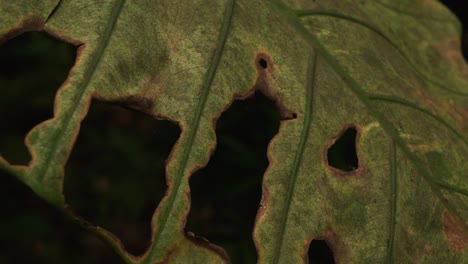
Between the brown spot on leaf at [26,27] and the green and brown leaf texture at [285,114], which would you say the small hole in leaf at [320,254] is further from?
the brown spot on leaf at [26,27]

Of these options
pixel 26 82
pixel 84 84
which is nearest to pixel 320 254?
pixel 84 84

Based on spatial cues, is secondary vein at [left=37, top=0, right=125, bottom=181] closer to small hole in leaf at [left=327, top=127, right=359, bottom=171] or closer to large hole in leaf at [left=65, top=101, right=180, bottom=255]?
small hole in leaf at [left=327, top=127, right=359, bottom=171]

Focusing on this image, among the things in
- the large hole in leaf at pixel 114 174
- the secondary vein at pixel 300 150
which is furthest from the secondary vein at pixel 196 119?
the large hole in leaf at pixel 114 174

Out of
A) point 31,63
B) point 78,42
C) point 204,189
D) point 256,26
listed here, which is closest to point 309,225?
point 256,26

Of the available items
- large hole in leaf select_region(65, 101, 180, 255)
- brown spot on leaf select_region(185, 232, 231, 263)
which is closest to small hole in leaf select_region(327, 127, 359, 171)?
brown spot on leaf select_region(185, 232, 231, 263)

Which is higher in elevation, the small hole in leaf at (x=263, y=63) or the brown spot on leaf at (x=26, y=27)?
the brown spot on leaf at (x=26, y=27)


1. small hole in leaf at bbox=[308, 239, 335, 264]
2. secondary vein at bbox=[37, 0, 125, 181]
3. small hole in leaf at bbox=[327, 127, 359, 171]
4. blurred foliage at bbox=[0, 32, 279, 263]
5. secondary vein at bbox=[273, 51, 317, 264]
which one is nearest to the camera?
secondary vein at bbox=[37, 0, 125, 181]
